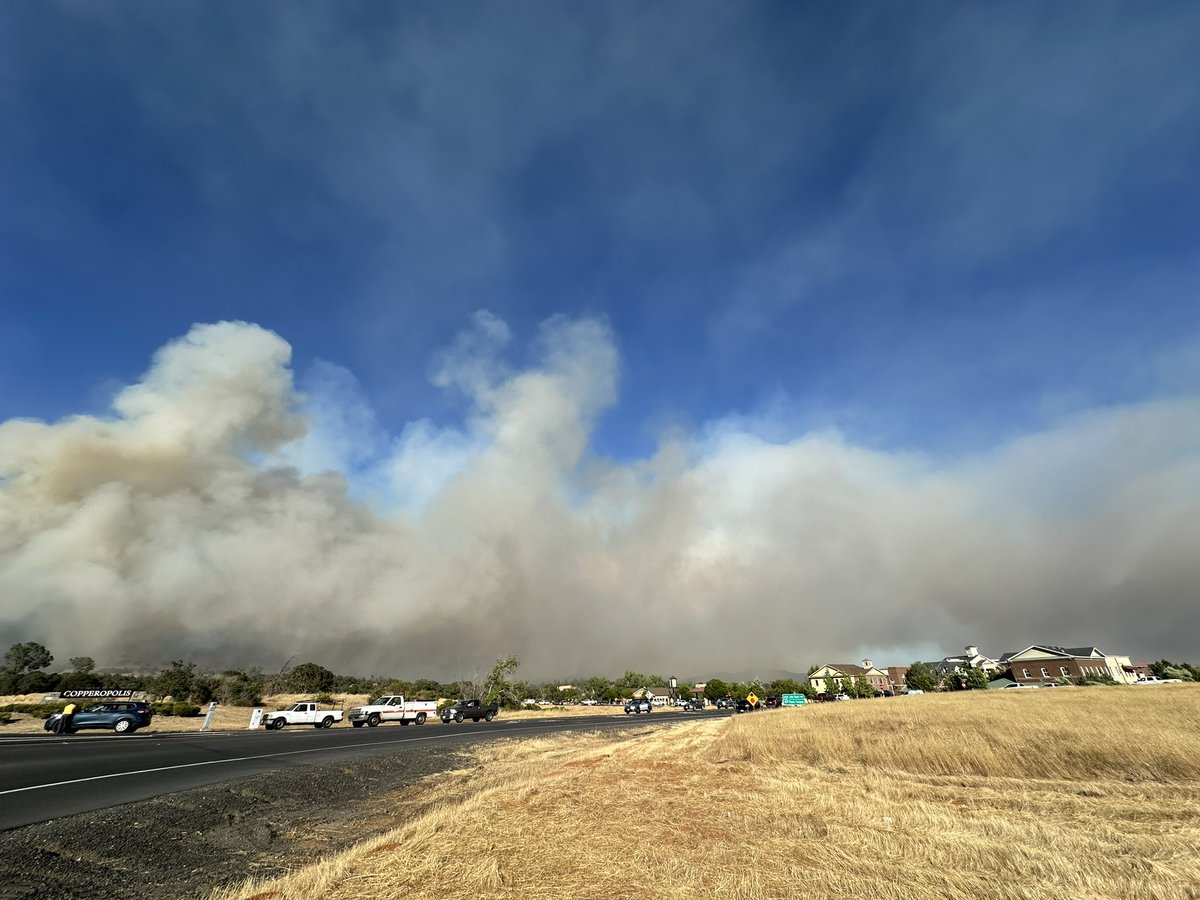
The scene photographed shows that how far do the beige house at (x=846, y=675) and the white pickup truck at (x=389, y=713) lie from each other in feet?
498

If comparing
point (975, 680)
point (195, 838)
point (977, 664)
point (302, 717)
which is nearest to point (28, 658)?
point (302, 717)

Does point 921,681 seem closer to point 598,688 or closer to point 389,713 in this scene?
point 598,688

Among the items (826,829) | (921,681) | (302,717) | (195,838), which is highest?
(921,681)

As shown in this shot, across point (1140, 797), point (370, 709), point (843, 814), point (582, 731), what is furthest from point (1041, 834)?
point (370, 709)

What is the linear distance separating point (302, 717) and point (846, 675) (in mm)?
176204

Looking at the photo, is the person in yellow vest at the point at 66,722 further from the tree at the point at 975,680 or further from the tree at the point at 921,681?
the tree at the point at 921,681

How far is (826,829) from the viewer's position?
400 inches

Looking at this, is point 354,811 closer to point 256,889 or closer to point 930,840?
point 256,889

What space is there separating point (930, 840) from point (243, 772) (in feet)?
66.5

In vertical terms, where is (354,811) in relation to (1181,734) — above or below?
below

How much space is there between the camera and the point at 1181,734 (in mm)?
18625

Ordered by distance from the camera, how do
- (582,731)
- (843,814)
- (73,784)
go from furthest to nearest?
(582,731)
(73,784)
(843,814)

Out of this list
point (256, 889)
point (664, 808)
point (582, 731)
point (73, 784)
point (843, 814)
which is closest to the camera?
point (256, 889)

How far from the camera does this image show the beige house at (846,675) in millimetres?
176637
